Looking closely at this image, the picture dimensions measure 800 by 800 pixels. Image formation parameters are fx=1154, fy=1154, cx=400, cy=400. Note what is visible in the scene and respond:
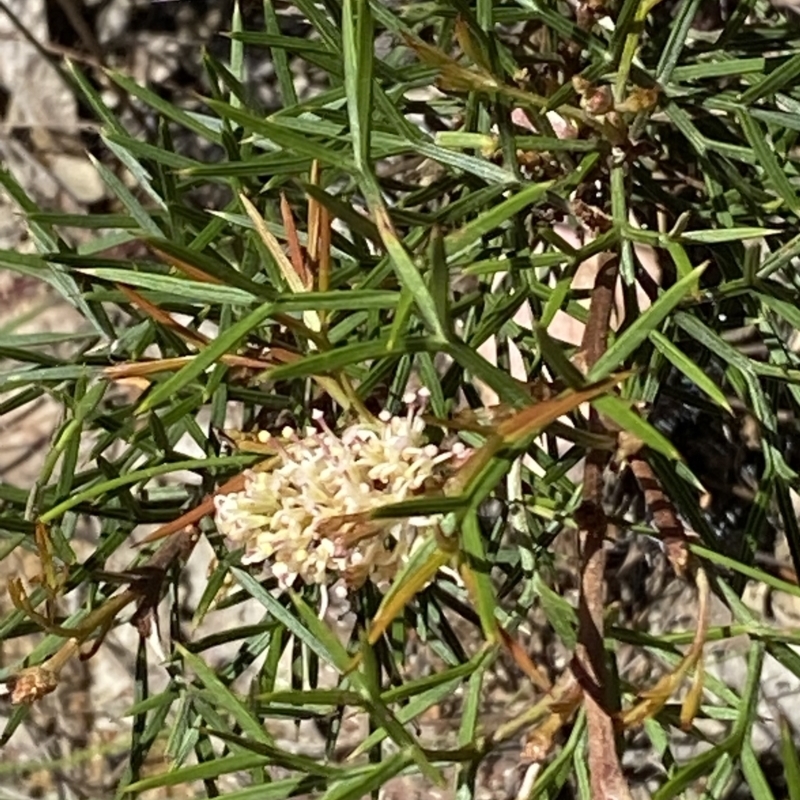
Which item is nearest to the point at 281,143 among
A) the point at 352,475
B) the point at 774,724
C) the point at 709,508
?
the point at 352,475

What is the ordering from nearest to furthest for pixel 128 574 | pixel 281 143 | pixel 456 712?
pixel 281 143
pixel 128 574
pixel 456 712

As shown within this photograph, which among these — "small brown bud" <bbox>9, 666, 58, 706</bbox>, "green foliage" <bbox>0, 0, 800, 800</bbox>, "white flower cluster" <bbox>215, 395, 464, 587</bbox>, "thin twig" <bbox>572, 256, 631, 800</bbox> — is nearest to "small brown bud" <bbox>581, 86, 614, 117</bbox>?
"green foliage" <bbox>0, 0, 800, 800</bbox>

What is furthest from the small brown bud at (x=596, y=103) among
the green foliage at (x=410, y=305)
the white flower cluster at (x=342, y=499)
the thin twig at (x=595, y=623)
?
the white flower cluster at (x=342, y=499)

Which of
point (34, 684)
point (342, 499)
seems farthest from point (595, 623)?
point (34, 684)

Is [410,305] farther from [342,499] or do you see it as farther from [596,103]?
[596,103]

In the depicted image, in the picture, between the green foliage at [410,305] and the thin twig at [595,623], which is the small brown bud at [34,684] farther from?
the thin twig at [595,623]

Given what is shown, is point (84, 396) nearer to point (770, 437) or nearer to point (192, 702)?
point (192, 702)

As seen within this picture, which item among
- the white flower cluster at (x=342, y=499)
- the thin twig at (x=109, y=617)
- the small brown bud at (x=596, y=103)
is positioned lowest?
the thin twig at (x=109, y=617)
